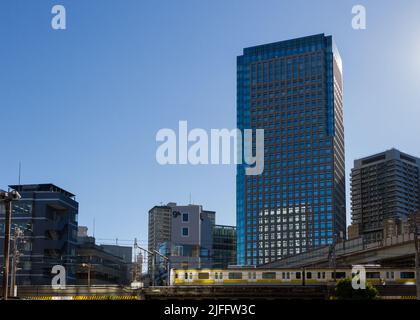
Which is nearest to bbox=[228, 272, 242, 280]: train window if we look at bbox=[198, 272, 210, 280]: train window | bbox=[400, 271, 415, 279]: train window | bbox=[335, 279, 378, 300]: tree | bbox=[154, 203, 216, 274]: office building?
bbox=[198, 272, 210, 280]: train window

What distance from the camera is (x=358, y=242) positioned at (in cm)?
13062

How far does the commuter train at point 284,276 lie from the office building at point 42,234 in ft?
158

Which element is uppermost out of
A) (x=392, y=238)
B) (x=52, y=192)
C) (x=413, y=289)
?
(x=52, y=192)

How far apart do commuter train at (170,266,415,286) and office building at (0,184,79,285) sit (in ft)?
158

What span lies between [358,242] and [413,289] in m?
46.3

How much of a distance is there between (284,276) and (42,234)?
6316 cm

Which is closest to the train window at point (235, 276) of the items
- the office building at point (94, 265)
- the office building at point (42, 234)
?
the office building at point (42, 234)

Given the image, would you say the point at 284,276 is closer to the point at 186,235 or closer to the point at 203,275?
the point at 203,275

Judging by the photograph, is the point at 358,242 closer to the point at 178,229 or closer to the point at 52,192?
the point at 52,192

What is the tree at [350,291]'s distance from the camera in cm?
7969

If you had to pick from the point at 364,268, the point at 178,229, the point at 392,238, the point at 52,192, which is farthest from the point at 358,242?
the point at 178,229

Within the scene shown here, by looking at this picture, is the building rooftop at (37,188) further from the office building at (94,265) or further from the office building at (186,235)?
the office building at (186,235)

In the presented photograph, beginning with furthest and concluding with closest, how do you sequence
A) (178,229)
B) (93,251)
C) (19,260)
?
1. (178,229)
2. (93,251)
3. (19,260)

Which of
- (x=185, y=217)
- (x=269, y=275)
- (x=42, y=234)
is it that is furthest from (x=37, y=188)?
(x=269, y=275)
